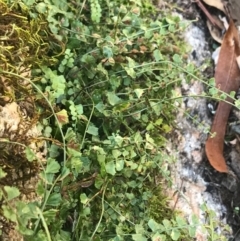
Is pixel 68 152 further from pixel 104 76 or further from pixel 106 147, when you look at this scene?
pixel 104 76

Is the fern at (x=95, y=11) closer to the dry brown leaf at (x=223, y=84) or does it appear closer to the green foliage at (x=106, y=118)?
the green foliage at (x=106, y=118)

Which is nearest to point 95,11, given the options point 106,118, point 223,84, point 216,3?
point 106,118

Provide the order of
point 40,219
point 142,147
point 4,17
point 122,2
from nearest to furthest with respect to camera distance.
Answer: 1. point 40,219
2. point 4,17
3. point 142,147
4. point 122,2

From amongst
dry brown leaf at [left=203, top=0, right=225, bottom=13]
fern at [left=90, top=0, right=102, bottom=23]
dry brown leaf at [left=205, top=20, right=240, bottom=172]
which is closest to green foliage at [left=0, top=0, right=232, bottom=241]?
fern at [left=90, top=0, right=102, bottom=23]

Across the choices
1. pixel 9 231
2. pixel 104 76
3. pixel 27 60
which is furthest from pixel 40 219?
pixel 104 76

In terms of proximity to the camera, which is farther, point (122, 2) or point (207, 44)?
point (207, 44)

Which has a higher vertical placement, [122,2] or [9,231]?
[122,2]
